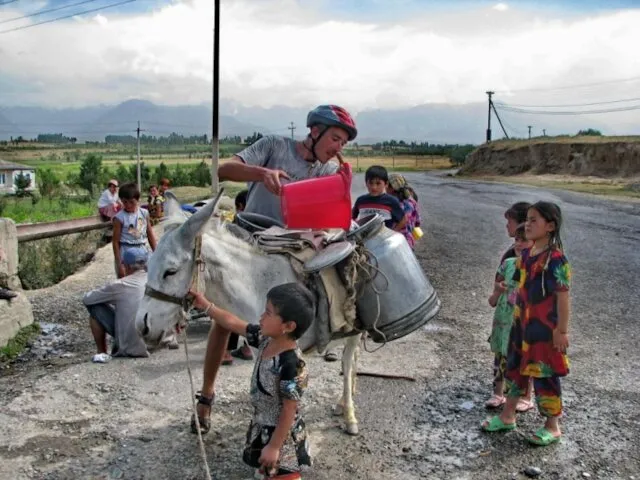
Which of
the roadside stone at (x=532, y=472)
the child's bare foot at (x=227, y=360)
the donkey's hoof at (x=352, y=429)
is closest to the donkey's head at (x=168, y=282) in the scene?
the donkey's hoof at (x=352, y=429)

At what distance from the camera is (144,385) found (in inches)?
209

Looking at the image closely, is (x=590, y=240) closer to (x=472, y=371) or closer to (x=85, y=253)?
(x=472, y=371)

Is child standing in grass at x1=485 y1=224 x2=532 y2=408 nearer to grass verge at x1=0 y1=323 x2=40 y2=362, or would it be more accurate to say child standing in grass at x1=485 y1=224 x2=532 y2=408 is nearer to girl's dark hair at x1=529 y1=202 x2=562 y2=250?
girl's dark hair at x1=529 y1=202 x2=562 y2=250

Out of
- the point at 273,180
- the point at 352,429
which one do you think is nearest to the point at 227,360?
the point at 352,429

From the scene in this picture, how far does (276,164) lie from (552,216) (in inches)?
73.8

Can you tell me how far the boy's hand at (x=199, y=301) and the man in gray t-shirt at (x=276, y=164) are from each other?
750 mm

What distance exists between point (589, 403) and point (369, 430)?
6.25ft

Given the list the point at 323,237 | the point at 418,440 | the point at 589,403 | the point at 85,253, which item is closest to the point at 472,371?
the point at 589,403

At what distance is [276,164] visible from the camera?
4.07 meters

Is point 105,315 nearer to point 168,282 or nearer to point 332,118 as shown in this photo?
point 168,282

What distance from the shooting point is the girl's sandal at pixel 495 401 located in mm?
4891

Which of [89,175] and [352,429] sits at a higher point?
[352,429]

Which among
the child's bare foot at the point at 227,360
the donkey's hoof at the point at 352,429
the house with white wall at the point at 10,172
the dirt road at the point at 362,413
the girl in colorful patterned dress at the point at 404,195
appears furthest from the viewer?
the house with white wall at the point at 10,172

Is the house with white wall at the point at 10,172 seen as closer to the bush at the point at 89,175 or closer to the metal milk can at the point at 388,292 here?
the bush at the point at 89,175
